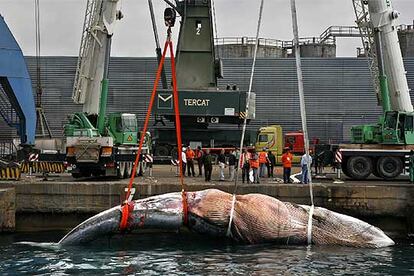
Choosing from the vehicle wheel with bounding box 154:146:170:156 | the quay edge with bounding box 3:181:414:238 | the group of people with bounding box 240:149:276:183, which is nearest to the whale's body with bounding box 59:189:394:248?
the quay edge with bounding box 3:181:414:238

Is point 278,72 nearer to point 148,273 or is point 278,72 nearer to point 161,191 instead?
point 161,191

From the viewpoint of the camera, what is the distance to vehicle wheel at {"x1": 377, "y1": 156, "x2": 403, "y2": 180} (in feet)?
93.2

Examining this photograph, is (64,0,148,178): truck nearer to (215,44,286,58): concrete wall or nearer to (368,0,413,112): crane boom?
(368,0,413,112): crane boom

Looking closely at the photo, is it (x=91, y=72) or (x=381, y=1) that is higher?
(x=381, y=1)

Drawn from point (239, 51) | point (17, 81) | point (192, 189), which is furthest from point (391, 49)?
point (239, 51)

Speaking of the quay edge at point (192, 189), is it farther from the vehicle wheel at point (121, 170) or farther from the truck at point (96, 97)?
the vehicle wheel at point (121, 170)

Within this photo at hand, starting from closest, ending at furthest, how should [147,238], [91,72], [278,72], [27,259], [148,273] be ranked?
[148,273]
[27,259]
[147,238]
[91,72]
[278,72]

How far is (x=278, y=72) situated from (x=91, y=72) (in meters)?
28.4

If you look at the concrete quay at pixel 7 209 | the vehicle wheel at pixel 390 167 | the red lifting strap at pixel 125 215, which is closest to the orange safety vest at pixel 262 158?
the vehicle wheel at pixel 390 167

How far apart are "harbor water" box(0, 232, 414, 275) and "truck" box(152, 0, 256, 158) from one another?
2336cm

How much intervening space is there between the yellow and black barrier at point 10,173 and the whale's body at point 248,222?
9.38 metres

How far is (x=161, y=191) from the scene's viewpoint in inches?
Answer: 917

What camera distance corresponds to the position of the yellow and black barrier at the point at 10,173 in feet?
88.8

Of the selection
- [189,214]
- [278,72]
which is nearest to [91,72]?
[189,214]
